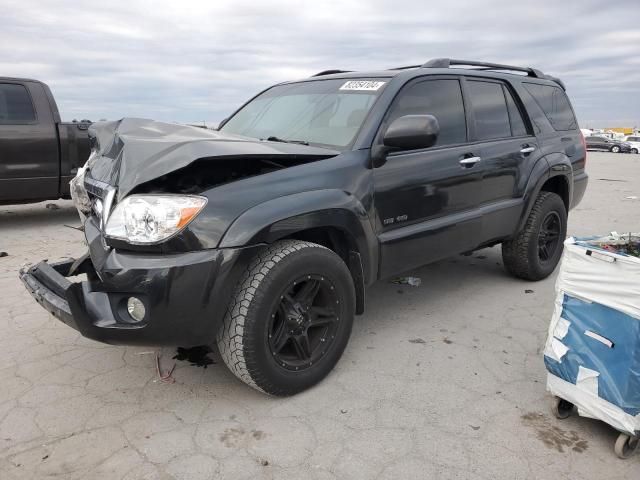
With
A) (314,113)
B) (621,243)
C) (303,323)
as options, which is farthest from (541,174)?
(303,323)

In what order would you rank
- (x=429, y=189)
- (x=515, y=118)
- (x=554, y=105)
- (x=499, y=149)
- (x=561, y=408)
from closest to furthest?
(x=561, y=408) → (x=429, y=189) → (x=499, y=149) → (x=515, y=118) → (x=554, y=105)

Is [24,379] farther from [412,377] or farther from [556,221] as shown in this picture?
[556,221]

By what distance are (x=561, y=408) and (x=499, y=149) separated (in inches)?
81.9

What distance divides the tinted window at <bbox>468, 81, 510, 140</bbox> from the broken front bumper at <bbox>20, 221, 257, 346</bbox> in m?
2.36

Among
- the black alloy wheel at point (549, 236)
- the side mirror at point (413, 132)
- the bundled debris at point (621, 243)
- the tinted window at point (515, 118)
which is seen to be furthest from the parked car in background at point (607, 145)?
the side mirror at point (413, 132)

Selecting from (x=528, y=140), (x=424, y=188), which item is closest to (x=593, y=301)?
(x=424, y=188)

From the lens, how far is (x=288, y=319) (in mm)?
2588

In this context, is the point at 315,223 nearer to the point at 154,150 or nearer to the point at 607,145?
the point at 154,150

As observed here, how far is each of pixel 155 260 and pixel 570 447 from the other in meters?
2.05

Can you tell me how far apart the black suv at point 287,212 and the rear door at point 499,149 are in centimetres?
2

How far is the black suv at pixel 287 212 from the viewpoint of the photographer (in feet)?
7.43

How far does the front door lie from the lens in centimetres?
309

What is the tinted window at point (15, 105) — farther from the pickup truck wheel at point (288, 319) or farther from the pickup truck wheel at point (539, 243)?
the pickup truck wheel at point (539, 243)

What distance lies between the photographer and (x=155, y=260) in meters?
2.23
